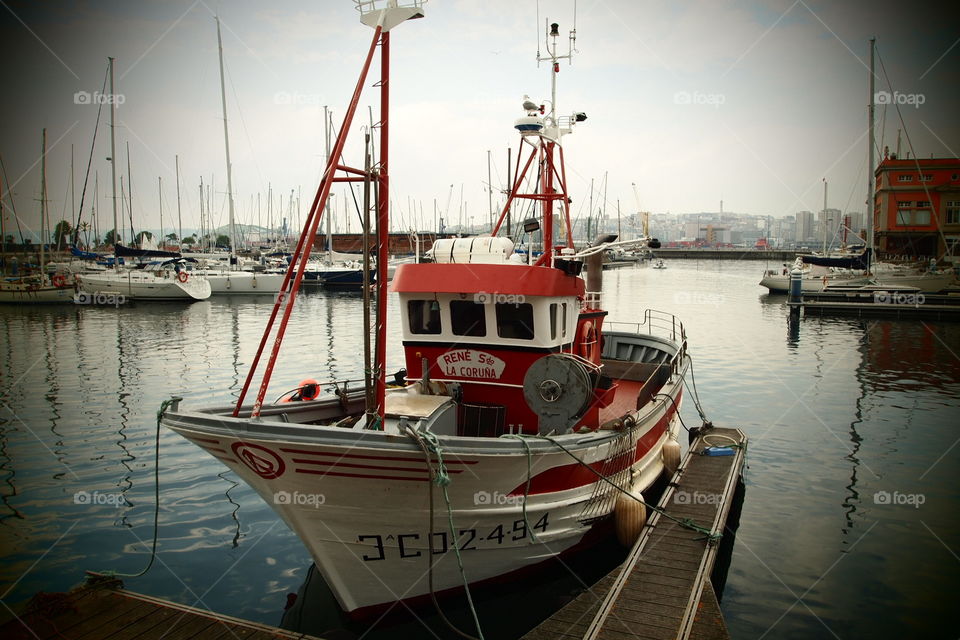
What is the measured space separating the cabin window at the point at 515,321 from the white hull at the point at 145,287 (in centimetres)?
4215

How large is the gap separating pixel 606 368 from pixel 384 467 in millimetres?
9644

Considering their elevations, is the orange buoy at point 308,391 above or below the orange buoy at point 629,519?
above

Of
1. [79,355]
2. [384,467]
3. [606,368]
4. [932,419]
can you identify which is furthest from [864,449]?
[79,355]

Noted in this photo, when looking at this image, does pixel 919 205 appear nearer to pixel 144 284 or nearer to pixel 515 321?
pixel 515 321

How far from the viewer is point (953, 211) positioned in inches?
2282

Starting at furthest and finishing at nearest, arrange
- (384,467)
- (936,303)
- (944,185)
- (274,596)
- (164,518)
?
1. (944,185)
2. (936,303)
3. (164,518)
4. (274,596)
5. (384,467)

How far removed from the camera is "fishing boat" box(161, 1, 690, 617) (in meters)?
6.63

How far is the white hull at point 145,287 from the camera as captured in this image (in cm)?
4509

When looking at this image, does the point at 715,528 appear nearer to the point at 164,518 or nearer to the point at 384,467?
the point at 384,467

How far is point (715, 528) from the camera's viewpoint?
29.6 ft
